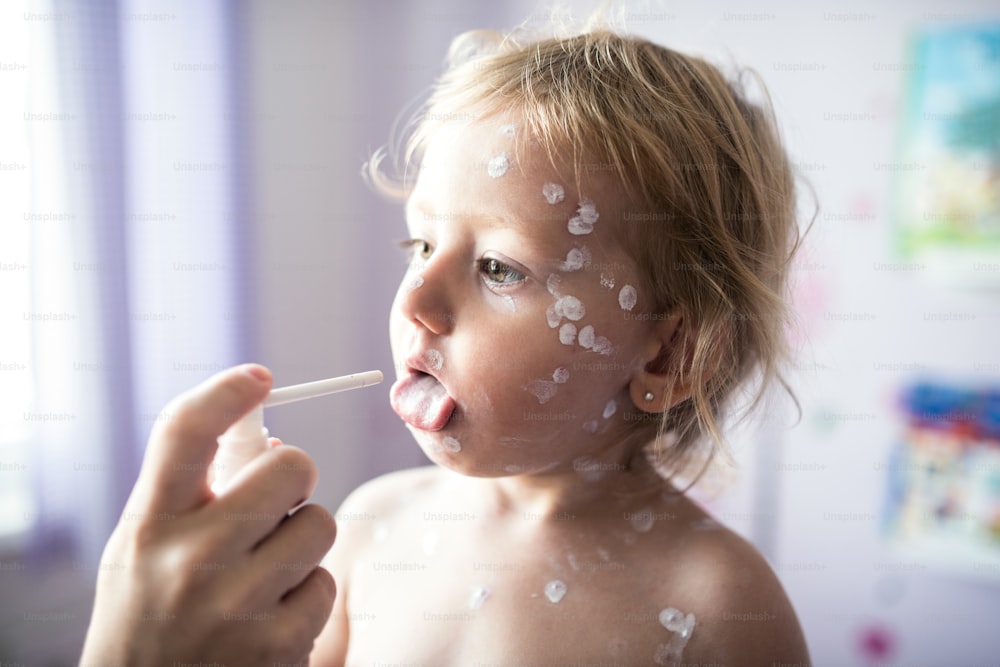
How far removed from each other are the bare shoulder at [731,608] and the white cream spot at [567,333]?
0.27m

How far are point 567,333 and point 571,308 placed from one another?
3 centimetres

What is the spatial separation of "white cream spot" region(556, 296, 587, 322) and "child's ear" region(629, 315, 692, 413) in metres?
0.11

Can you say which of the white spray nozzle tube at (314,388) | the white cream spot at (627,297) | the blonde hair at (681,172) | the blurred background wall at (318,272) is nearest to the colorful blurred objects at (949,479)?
the blurred background wall at (318,272)

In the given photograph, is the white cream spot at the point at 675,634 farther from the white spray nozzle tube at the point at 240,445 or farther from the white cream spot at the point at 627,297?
the white spray nozzle tube at the point at 240,445

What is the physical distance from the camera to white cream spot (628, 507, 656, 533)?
0.80 m

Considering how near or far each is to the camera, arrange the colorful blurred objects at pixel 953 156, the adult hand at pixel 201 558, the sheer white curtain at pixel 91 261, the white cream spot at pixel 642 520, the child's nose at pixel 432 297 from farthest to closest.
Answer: the colorful blurred objects at pixel 953 156 < the sheer white curtain at pixel 91 261 < the white cream spot at pixel 642 520 < the child's nose at pixel 432 297 < the adult hand at pixel 201 558

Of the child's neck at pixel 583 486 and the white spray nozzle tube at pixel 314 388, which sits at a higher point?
the white spray nozzle tube at pixel 314 388

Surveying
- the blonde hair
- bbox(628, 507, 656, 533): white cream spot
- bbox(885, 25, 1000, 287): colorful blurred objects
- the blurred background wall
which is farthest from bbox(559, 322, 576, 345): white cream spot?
bbox(885, 25, 1000, 287): colorful blurred objects

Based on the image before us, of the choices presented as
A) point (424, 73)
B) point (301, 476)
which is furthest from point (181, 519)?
point (424, 73)

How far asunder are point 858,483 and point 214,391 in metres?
1.65

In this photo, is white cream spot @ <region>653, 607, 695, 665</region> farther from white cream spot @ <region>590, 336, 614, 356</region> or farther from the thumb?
the thumb

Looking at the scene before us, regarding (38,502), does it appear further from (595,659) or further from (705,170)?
(705,170)

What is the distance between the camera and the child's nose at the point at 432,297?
0.69 metres

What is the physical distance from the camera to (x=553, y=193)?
708 millimetres
